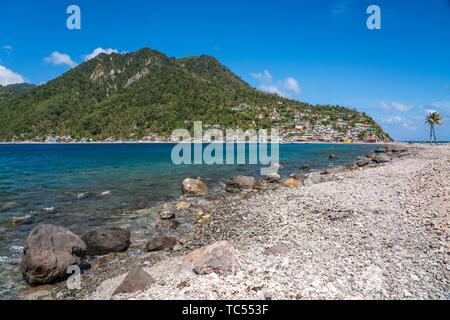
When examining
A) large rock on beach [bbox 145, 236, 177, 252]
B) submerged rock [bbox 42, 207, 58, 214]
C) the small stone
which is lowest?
large rock on beach [bbox 145, 236, 177, 252]

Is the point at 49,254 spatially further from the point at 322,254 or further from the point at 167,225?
the point at 322,254

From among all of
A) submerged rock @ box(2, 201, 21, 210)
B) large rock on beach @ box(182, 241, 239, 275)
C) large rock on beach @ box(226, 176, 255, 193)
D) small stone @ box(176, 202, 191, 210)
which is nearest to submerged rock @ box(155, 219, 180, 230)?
small stone @ box(176, 202, 191, 210)

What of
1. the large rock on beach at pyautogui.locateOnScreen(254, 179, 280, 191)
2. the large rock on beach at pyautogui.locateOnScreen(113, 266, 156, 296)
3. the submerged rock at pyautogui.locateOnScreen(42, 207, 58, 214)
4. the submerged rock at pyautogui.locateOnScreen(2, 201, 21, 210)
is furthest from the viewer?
the large rock on beach at pyautogui.locateOnScreen(254, 179, 280, 191)

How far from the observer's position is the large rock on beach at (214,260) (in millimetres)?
6359

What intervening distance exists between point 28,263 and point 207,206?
32.5ft

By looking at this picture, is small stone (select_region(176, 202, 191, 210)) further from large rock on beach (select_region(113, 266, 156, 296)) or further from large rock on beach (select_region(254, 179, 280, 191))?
large rock on beach (select_region(113, 266, 156, 296))

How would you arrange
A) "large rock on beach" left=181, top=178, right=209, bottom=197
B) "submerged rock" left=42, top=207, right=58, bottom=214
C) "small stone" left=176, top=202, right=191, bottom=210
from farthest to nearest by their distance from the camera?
"large rock on beach" left=181, top=178, right=209, bottom=197, "small stone" left=176, top=202, right=191, bottom=210, "submerged rock" left=42, top=207, right=58, bottom=214

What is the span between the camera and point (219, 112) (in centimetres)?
18012

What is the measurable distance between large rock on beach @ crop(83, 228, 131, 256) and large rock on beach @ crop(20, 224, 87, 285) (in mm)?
575

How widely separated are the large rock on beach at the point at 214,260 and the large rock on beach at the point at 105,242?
13.4 feet

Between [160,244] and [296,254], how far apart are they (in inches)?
229

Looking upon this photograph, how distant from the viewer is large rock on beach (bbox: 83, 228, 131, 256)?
9.48 metres

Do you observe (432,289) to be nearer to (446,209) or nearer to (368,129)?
(446,209)

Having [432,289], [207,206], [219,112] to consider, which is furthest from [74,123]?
[432,289]
